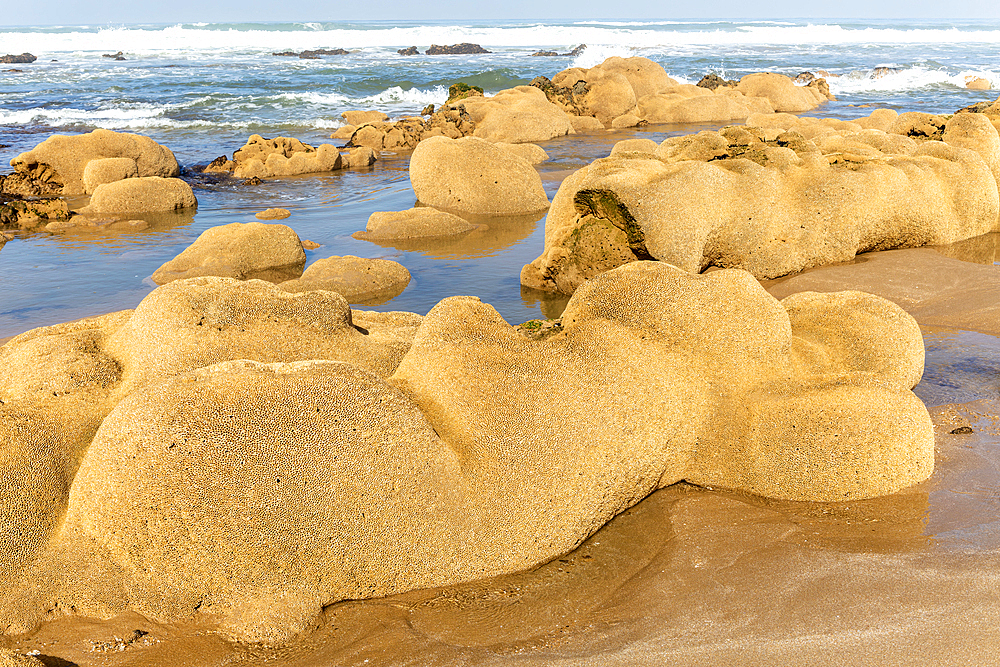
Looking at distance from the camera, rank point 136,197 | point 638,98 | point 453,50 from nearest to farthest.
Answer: point 136,197, point 638,98, point 453,50

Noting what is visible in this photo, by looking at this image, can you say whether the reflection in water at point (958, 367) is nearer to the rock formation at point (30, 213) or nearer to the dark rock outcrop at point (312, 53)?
the rock formation at point (30, 213)

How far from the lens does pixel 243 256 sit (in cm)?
780

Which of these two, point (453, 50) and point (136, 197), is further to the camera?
point (453, 50)

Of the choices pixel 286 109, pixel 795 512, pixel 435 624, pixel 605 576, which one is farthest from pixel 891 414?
pixel 286 109

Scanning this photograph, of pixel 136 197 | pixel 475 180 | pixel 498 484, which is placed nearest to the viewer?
pixel 498 484

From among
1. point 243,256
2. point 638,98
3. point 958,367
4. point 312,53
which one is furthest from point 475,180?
point 312,53

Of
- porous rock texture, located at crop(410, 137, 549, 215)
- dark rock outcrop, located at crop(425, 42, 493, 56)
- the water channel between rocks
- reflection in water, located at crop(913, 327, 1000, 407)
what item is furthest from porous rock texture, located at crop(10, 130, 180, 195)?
dark rock outcrop, located at crop(425, 42, 493, 56)

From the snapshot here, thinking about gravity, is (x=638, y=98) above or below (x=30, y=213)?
above

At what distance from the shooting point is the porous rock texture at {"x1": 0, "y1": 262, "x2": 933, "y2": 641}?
9.05 feet

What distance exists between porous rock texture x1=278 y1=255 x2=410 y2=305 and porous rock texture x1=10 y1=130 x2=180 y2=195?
684 cm

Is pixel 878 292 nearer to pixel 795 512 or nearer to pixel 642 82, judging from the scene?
pixel 795 512

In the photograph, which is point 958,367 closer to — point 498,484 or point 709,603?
point 709,603

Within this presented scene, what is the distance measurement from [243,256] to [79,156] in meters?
6.41

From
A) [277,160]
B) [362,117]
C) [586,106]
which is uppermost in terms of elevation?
[586,106]
